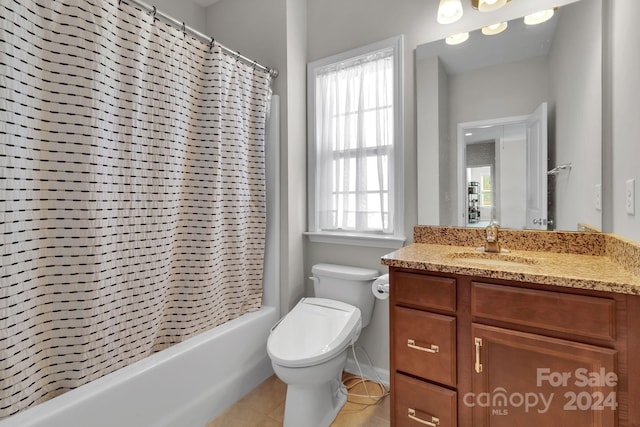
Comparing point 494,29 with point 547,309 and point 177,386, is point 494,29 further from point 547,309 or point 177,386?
point 177,386

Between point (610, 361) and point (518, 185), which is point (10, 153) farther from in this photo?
point (518, 185)

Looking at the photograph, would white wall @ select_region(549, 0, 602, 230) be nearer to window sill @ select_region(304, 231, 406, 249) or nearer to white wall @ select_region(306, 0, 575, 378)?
white wall @ select_region(306, 0, 575, 378)

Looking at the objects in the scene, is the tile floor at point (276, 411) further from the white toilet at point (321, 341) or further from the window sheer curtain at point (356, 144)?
the window sheer curtain at point (356, 144)

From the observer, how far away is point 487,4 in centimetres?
149

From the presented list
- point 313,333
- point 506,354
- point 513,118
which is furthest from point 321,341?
point 513,118

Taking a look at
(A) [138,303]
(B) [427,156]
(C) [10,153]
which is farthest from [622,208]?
(C) [10,153]

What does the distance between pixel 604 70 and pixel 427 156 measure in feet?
2.61

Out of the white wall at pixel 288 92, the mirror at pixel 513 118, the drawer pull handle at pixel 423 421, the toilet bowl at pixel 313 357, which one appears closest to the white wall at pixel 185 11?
the white wall at pixel 288 92

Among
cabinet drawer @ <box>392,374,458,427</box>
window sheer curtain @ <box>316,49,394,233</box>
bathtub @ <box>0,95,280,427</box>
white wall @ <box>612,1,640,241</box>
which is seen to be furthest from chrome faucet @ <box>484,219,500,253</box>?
bathtub @ <box>0,95,280,427</box>

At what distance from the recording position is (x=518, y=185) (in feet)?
5.03

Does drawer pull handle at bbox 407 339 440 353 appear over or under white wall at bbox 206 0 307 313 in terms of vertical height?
under

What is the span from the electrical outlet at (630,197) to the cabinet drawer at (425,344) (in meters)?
0.73

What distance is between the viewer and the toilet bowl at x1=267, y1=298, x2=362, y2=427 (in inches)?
53.6

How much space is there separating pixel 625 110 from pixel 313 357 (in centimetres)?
158
